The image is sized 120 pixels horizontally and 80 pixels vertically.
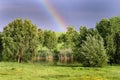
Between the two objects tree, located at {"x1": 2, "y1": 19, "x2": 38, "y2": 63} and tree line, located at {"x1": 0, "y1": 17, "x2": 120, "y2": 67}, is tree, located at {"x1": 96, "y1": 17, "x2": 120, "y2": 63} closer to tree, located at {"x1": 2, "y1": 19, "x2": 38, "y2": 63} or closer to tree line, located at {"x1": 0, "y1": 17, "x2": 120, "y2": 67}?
tree line, located at {"x1": 0, "y1": 17, "x2": 120, "y2": 67}

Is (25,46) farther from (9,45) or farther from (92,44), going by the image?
(92,44)

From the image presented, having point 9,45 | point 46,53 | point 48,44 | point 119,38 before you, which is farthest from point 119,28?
point 48,44

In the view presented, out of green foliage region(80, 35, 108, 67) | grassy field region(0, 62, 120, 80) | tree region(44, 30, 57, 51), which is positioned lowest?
grassy field region(0, 62, 120, 80)

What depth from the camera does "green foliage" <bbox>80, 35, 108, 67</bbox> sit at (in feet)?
260

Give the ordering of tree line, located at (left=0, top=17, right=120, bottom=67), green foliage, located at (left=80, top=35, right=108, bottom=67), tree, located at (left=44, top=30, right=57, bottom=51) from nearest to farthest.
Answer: green foliage, located at (left=80, top=35, right=108, bottom=67) → tree line, located at (left=0, top=17, right=120, bottom=67) → tree, located at (left=44, top=30, right=57, bottom=51)

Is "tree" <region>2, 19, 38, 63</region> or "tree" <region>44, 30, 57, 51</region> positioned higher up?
"tree" <region>44, 30, 57, 51</region>

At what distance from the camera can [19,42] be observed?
102062mm

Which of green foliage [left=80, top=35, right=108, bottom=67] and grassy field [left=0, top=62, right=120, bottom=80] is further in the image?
green foliage [left=80, top=35, right=108, bottom=67]

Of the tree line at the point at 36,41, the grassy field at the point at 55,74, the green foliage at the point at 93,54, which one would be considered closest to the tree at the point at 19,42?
the tree line at the point at 36,41

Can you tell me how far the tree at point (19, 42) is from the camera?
329 feet

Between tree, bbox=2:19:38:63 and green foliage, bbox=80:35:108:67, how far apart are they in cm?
2341

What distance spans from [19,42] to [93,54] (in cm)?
3132

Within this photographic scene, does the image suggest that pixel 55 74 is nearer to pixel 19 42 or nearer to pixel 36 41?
pixel 36 41

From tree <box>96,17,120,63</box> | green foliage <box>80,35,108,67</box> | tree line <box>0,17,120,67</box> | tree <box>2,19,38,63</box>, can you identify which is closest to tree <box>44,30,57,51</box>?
tree line <box>0,17,120,67</box>
